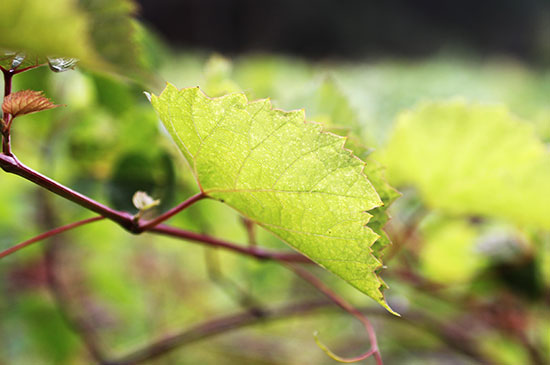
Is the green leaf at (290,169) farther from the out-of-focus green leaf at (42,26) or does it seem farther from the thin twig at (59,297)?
the thin twig at (59,297)

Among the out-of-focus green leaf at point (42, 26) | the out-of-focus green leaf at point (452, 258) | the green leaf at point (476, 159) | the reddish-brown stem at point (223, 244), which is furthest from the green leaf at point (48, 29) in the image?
the out-of-focus green leaf at point (452, 258)

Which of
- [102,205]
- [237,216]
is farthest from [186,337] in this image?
[102,205]

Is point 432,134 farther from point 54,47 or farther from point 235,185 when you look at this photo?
→ point 54,47

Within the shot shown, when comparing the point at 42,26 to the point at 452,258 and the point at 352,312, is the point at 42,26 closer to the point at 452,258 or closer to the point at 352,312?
the point at 352,312

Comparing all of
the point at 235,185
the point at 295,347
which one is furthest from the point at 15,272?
the point at 235,185

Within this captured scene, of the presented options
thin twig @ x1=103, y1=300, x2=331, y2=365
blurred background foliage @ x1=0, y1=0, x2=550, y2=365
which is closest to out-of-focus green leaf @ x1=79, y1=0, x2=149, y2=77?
blurred background foliage @ x1=0, y1=0, x2=550, y2=365
